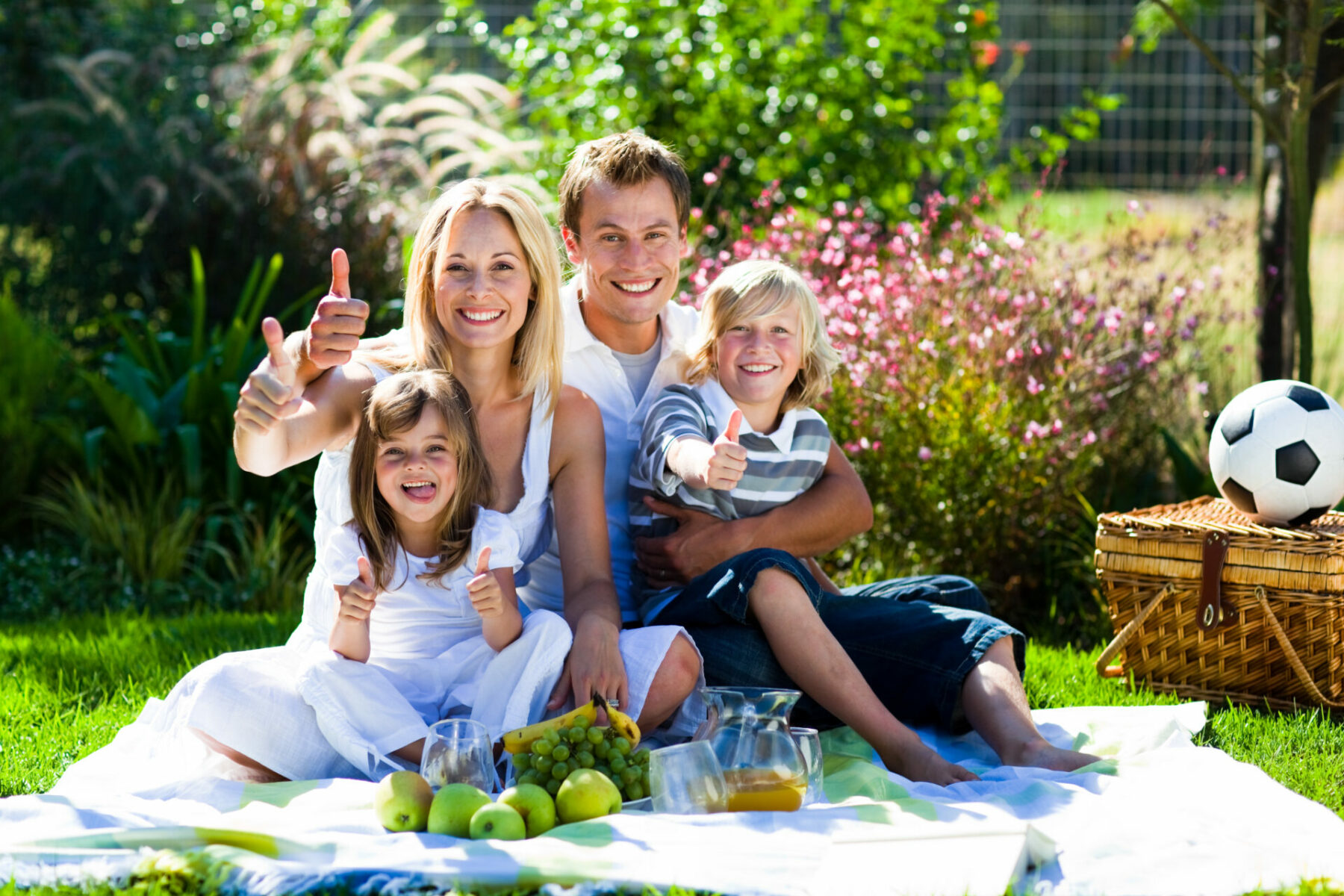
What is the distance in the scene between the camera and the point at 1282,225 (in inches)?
205

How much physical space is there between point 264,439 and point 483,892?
1.08 meters

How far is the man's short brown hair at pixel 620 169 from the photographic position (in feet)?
11.2

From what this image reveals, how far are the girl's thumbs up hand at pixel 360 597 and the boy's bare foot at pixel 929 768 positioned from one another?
3.95ft

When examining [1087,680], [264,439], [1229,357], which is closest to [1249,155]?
[1229,357]

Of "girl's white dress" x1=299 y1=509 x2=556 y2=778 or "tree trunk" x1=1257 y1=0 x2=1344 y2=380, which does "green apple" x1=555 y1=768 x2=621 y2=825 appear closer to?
"girl's white dress" x1=299 y1=509 x2=556 y2=778

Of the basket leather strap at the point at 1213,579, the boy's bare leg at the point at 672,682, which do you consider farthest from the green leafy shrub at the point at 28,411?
the basket leather strap at the point at 1213,579

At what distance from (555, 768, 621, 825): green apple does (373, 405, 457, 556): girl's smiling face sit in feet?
2.40

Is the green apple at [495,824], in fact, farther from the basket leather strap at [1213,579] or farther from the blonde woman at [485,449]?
the basket leather strap at [1213,579]

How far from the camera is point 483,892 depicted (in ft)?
7.38

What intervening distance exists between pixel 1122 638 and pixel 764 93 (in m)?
3.63

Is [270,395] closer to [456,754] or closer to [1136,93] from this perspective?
[456,754]

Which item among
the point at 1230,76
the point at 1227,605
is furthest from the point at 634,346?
the point at 1230,76

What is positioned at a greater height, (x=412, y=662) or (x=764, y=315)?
(x=764, y=315)

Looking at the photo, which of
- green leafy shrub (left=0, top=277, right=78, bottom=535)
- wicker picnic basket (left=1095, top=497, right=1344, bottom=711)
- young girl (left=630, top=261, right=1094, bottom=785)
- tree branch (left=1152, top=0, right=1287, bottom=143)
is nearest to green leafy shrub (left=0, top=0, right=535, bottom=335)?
green leafy shrub (left=0, top=277, right=78, bottom=535)
